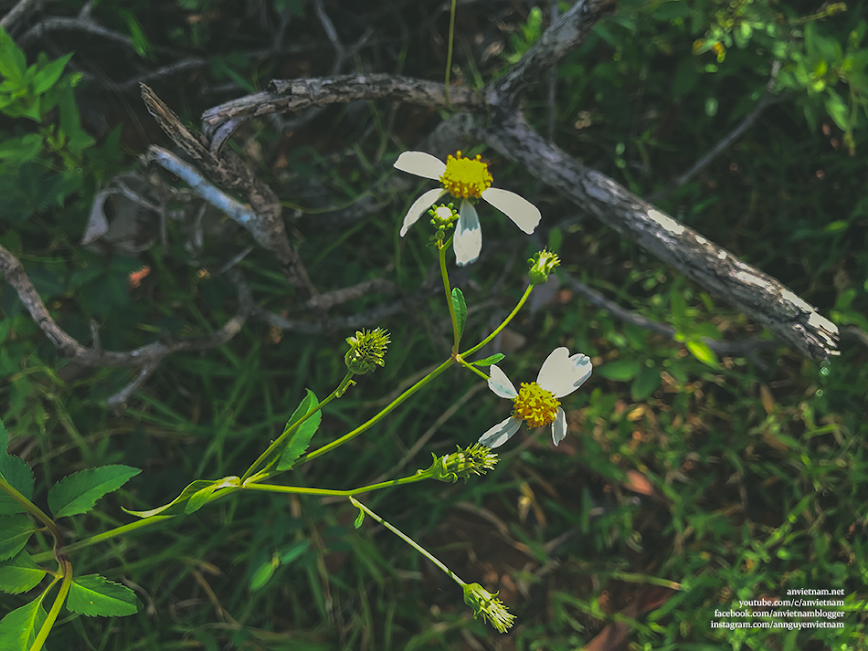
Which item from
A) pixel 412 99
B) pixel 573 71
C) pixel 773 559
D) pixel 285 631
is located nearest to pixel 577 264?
pixel 573 71

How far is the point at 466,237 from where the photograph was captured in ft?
3.11

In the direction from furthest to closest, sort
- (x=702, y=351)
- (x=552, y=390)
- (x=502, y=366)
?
1. (x=502, y=366)
2. (x=702, y=351)
3. (x=552, y=390)

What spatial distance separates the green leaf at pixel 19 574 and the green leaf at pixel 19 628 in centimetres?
3

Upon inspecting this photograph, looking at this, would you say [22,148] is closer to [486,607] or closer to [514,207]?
[514,207]

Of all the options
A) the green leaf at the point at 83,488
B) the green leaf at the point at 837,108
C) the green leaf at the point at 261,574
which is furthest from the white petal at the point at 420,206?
the green leaf at the point at 837,108

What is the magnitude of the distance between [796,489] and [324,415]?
1363 millimetres

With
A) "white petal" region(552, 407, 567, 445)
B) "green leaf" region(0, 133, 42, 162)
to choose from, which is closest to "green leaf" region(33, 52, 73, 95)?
"green leaf" region(0, 133, 42, 162)

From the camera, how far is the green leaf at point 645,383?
56.5 inches

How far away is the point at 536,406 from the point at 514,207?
0.35 meters

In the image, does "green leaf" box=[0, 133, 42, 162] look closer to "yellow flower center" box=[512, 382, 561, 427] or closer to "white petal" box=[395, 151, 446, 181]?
"white petal" box=[395, 151, 446, 181]

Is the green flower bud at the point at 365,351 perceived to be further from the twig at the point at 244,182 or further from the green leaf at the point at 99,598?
the green leaf at the point at 99,598

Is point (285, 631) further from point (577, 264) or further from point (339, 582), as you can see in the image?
point (577, 264)

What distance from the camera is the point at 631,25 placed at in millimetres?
1255

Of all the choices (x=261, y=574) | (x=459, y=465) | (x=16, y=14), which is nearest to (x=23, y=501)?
(x=261, y=574)
